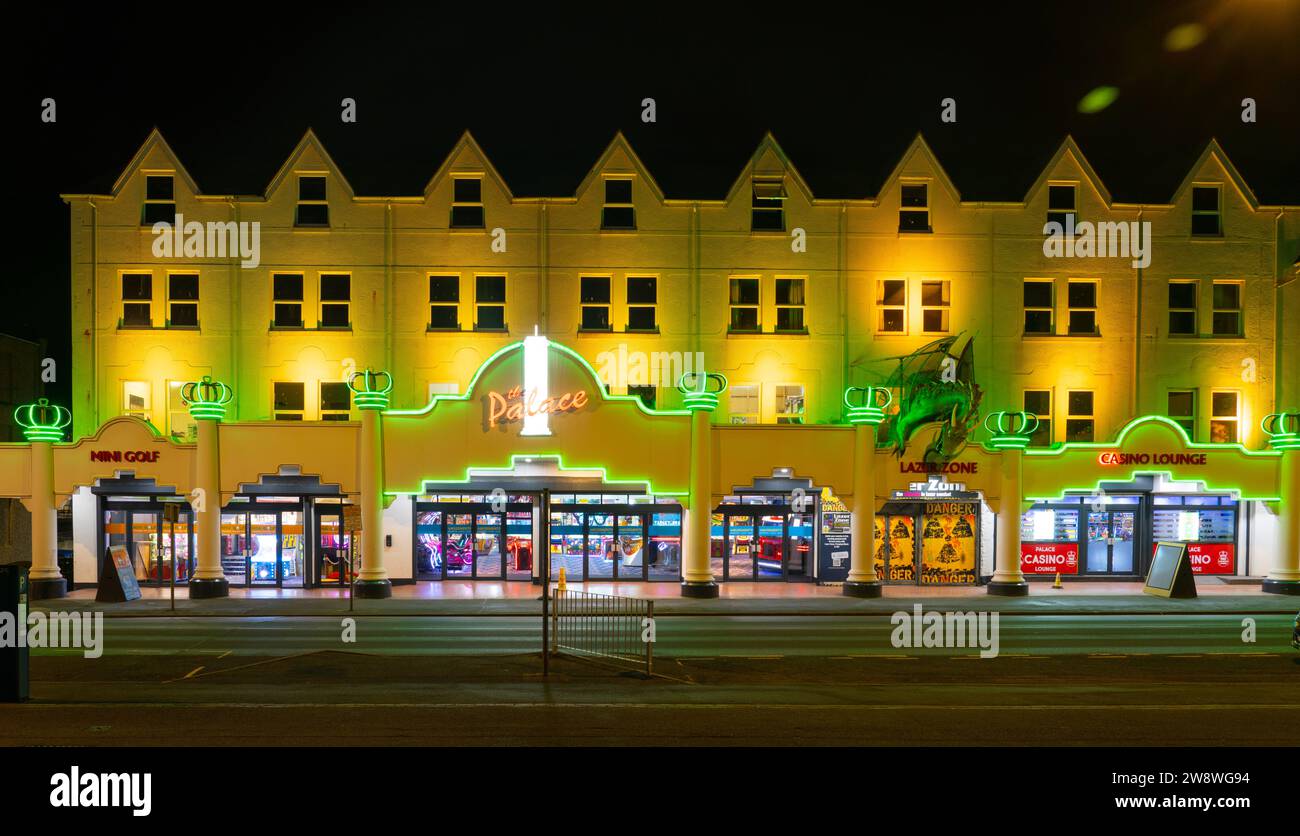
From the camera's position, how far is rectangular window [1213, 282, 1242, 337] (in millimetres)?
30328

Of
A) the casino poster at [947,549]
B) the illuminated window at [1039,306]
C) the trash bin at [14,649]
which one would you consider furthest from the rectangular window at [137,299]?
the illuminated window at [1039,306]

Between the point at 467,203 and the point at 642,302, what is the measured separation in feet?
21.8

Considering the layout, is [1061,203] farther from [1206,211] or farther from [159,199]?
[159,199]

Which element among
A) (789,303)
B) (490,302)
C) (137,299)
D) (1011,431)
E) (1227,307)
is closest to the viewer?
(1011,431)

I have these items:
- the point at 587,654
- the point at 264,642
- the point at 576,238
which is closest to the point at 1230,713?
the point at 587,654

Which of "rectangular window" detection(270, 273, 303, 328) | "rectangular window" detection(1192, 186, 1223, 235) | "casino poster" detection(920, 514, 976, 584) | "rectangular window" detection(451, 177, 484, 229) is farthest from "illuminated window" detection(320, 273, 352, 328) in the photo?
"rectangular window" detection(1192, 186, 1223, 235)

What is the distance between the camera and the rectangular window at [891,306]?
97.8ft

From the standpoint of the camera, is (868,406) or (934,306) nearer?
(868,406)

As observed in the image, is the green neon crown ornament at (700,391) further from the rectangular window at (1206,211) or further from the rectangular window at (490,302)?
the rectangular window at (1206,211)

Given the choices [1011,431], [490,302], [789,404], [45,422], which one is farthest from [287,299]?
[1011,431]

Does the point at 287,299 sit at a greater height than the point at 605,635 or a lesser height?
greater

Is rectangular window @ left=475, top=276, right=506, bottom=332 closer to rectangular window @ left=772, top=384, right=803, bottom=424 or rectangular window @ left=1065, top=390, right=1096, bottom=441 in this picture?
rectangular window @ left=772, top=384, right=803, bottom=424

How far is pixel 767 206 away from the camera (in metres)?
29.9

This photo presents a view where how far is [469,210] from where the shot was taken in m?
29.5
